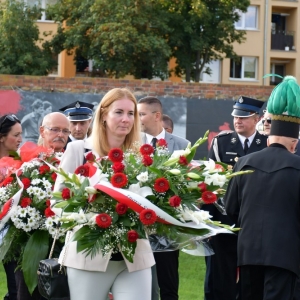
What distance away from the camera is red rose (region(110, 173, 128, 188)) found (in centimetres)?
459

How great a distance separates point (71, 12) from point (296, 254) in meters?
36.4

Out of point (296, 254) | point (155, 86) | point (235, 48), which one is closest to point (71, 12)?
point (235, 48)

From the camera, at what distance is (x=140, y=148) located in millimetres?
4855

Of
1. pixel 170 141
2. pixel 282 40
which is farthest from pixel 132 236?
pixel 282 40

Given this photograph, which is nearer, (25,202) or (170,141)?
(25,202)

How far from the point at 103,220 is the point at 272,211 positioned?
1.56 m

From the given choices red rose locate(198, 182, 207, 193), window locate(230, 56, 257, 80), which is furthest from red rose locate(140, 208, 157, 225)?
window locate(230, 56, 257, 80)

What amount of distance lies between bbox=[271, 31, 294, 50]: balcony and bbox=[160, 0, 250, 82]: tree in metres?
9.96

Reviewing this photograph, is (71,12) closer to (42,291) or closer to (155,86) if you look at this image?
(155,86)

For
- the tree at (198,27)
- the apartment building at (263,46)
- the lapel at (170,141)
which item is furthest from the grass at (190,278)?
the apartment building at (263,46)

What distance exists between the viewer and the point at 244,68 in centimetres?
5244

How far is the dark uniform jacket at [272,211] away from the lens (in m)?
5.58

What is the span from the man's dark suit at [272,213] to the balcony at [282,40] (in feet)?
157

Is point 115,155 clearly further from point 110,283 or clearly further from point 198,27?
point 198,27
